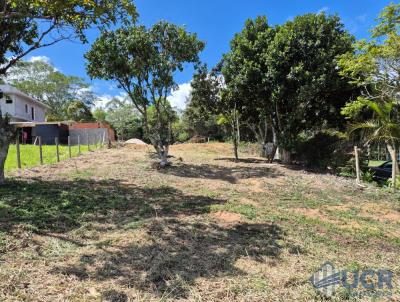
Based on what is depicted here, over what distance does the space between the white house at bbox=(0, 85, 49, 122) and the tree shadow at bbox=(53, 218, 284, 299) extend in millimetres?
22953

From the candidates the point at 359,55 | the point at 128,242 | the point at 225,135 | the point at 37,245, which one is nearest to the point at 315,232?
the point at 128,242

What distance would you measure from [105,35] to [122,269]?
33.8ft

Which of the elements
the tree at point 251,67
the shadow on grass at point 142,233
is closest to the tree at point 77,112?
the tree at point 251,67

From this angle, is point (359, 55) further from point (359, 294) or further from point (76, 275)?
point (76, 275)

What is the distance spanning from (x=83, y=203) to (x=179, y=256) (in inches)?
133

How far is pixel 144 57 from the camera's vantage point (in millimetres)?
12984

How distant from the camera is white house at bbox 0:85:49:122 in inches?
1053

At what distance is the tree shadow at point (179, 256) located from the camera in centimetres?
416

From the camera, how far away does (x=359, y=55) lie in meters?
11.5

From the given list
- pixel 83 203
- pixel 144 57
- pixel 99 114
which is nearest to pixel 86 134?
pixel 144 57

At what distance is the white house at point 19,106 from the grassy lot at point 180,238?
64.7 ft

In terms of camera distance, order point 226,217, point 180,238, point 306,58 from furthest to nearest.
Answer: point 306,58 < point 226,217 < point 180,238

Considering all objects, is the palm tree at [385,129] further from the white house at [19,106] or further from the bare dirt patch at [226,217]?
the white house at [19,106]

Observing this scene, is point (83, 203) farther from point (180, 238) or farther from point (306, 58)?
point (306, 58)
